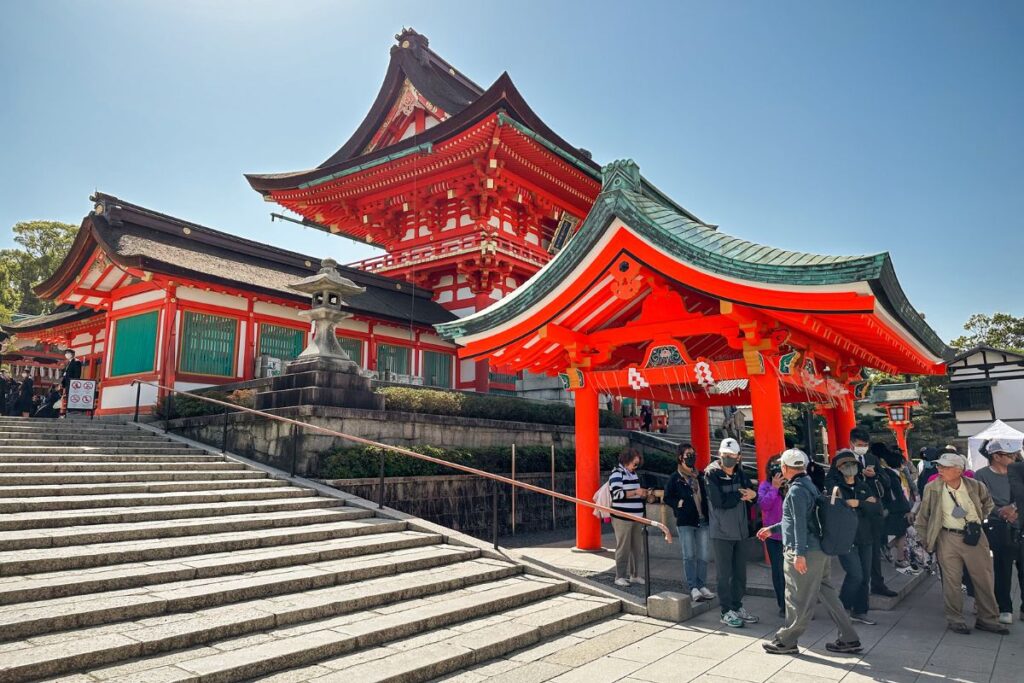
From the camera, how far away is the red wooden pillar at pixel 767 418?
25.6 feet

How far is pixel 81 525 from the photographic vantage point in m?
6.48

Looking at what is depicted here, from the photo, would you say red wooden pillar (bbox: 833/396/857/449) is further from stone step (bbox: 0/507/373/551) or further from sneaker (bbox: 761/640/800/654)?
stone step (bbox: 0/507/373/551)

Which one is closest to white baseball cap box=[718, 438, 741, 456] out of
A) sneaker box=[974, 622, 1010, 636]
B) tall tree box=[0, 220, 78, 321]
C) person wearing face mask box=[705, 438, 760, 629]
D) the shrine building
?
person wearing face mask box=[705, 438, 760, 629]

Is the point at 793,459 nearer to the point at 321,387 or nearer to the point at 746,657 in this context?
the point at 746,657

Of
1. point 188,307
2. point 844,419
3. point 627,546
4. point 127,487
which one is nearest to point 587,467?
point 627,546

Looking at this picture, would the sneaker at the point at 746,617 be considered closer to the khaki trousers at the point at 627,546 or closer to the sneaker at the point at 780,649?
the sneaker at the point at 780,649

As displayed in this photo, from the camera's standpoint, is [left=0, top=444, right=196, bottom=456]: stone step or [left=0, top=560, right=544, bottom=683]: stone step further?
[left=0, top=444, right=196, bottom=456]: stone step

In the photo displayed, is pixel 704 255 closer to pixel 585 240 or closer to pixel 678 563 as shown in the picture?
pixel 585 240

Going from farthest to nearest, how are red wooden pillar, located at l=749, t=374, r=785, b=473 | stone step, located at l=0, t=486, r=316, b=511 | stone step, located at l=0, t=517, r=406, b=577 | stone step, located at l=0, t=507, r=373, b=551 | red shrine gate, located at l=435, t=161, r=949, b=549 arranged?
1. red wooden pillar, located at l=749, t=374, r=785, b=473
2. red shrine gate, located at l=435, t=161, r=949, b=549
3. stone step, located at l=0, t=486, r=316, b=511
4. stone step, located at l=0, t=507, r=373, b=551
5. stone step, located at l=0, t=517, r=406, b=577

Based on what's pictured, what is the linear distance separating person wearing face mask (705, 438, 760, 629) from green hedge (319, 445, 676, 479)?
5.95 meters

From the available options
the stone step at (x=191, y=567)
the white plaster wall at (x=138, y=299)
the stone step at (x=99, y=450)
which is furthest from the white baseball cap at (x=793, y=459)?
the white plaster wall at (x=138, y=299)

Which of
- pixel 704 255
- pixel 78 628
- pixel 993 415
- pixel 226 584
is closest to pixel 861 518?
pixel 704 255

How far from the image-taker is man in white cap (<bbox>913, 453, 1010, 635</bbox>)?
18.6ft

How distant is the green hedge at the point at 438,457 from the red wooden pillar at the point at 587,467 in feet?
9.60
